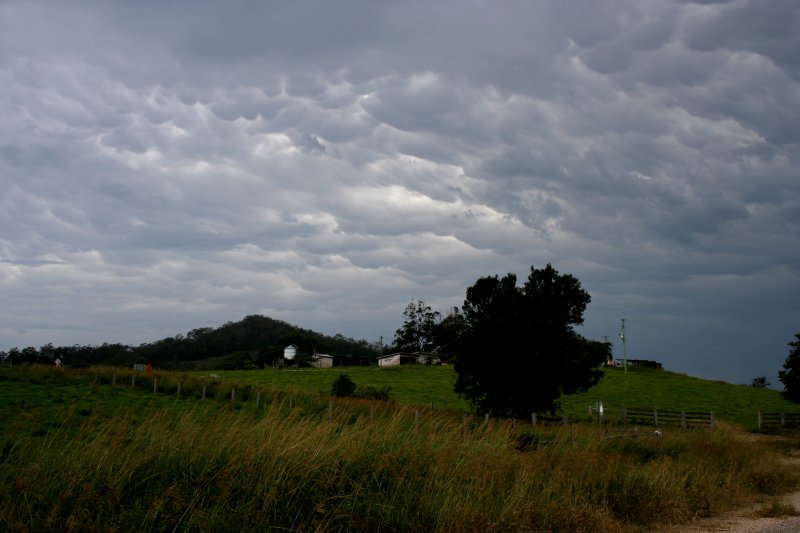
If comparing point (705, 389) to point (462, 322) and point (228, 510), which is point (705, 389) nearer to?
point (462, 322)

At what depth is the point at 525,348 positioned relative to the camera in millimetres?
29953

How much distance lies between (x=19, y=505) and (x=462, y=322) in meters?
27.6

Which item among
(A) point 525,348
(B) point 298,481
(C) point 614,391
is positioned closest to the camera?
(B) point 298,481

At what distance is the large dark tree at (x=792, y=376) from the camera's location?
149 feet

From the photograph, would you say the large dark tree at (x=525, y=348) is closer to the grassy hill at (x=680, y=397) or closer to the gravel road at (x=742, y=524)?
the grassy hill at (x=680, y=397)

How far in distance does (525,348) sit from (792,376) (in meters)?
27.6

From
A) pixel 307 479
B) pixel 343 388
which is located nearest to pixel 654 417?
pixel 343 388

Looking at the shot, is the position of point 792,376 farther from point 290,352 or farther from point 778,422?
point 290,352

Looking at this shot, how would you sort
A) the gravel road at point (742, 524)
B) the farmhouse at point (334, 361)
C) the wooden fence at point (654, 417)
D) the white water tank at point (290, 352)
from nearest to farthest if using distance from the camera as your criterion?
the gravel road at point (742, 524), the wooden fence at point (654, 417), the farmhouse at point (334, 361), the white water tank at point (290, 352)

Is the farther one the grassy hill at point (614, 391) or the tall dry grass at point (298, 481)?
the grassy hill at point (614, 391)

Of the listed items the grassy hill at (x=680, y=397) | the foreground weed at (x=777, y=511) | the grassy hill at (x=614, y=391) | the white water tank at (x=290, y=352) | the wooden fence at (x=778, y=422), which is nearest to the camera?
the foreground weed at (x=777, y=511)

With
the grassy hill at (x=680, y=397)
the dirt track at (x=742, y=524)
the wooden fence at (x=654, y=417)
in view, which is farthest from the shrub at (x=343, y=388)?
the dirt track at (x=742, y=524)

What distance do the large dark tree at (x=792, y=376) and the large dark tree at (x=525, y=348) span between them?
74.9ft

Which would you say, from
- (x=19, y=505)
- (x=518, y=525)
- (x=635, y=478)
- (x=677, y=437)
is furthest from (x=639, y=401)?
(x=19, y=505)
